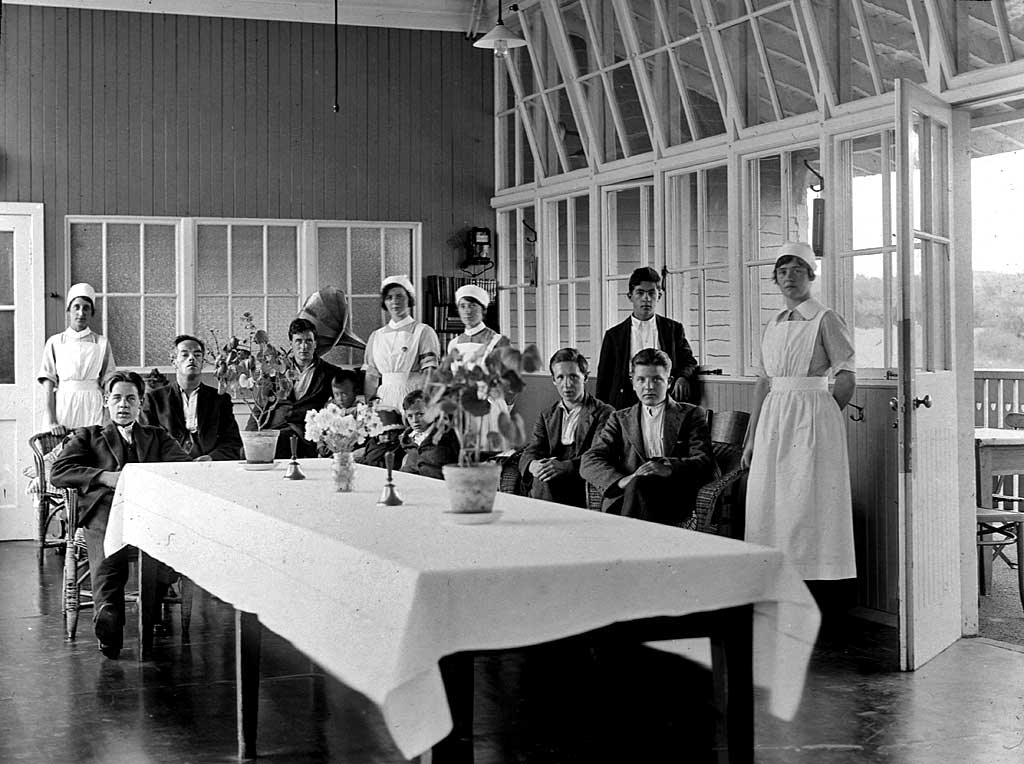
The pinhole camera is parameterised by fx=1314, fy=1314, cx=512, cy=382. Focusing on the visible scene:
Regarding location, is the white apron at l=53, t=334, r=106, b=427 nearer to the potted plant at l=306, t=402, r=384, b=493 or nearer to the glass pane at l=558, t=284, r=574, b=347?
the glass pane at l=558, t=284, r=574, b=347

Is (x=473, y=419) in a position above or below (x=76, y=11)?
below

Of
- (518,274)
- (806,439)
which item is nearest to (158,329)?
(518,274)

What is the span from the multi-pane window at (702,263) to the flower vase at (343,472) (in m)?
3.16

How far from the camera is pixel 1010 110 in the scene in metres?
5.96

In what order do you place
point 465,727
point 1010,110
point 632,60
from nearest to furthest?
1. point 465,727
2. point 1010,110
3. point 632,60

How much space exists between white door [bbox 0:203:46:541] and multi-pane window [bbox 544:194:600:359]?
364 cm

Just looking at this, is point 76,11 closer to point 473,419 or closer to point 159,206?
point 159,206

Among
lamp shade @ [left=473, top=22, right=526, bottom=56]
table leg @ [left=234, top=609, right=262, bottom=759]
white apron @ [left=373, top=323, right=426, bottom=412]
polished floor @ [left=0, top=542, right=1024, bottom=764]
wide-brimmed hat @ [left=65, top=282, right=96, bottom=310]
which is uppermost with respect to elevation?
lamp shade @ [left=473, top=22, right=526, bottom=56]

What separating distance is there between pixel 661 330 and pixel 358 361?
3496 millimetres

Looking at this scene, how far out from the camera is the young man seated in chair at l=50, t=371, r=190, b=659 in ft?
18.4

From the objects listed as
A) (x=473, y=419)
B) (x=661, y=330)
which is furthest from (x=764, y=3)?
(x=473, y=419)

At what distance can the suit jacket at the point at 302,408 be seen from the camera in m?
8.28

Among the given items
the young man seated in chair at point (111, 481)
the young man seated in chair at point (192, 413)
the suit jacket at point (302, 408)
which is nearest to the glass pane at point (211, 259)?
the suit jacket at point (302, 408)

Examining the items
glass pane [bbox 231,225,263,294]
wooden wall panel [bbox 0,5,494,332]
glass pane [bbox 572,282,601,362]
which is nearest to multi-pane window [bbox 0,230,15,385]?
wooden wall panel [bbox 0,5,494,332]
